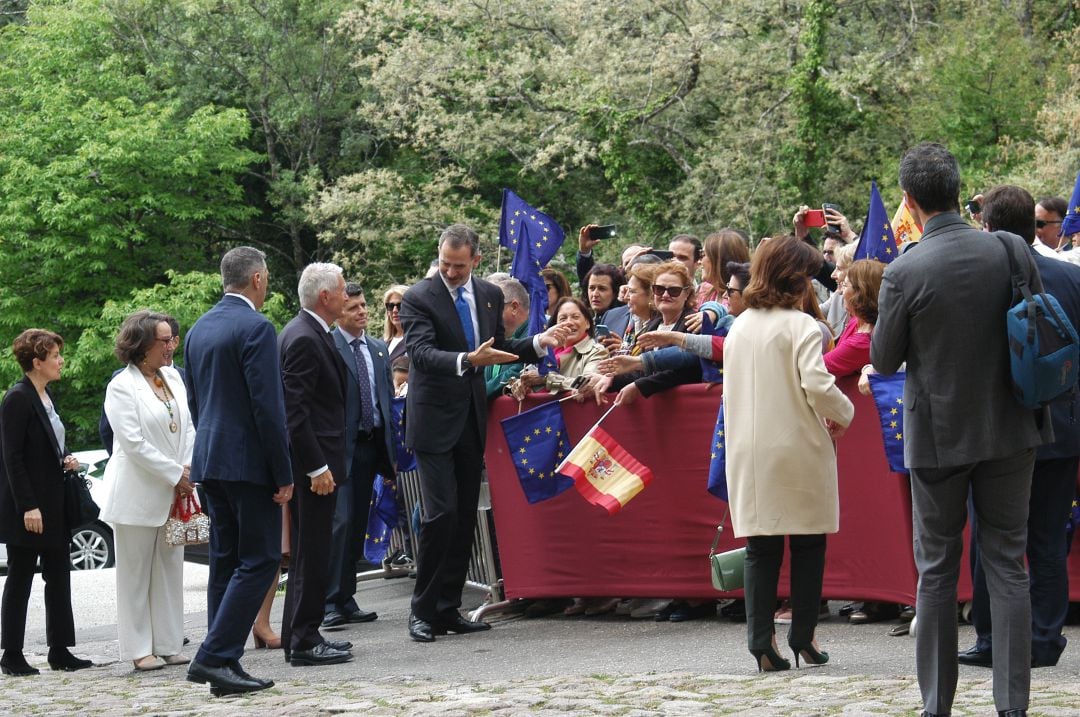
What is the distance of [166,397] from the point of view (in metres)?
8.75

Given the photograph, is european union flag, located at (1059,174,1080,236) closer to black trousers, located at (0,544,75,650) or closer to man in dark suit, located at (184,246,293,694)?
man in dark suit, located at (184,246,293,694)

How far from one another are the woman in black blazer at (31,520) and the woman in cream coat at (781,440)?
4.20 m

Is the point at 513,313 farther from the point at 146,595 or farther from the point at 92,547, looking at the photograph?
the point at 92,547

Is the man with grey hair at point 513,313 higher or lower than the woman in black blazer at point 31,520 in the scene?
higher

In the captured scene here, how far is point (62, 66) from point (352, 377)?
2600cm

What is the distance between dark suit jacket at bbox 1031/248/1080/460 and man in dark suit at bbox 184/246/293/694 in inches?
140

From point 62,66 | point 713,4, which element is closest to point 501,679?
point 713,4

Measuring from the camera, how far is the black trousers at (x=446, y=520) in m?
8.34

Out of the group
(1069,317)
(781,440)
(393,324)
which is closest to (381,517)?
(393,324)

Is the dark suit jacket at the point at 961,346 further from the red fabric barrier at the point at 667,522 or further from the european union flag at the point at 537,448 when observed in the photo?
the european union flag at the point at 537,448

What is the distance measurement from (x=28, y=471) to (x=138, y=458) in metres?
0.72

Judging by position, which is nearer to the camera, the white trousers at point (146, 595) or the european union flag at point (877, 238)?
the european union flag at point (877, 238)

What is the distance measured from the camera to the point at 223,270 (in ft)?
25.0

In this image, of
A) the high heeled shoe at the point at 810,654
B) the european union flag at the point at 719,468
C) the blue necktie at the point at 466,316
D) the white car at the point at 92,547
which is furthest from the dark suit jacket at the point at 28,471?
the white car at the point at 92,547
